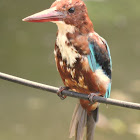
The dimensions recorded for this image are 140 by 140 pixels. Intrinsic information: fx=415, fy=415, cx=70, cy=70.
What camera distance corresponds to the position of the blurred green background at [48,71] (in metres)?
3.47

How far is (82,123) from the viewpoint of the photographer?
72.0 inches

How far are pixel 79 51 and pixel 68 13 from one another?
0.16 m

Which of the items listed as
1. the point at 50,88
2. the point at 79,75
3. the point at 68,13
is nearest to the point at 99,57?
the point at 79,75

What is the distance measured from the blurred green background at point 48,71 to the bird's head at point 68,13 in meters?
1.88

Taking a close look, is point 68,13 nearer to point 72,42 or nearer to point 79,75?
point 72,42

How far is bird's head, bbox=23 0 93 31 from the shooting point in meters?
1.52

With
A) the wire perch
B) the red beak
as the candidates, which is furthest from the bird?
the wire perch

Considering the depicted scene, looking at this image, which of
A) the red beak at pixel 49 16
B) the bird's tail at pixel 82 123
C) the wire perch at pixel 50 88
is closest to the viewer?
the wire perch at pixel 50 88

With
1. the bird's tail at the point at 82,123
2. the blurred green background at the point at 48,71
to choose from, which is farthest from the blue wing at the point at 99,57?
the blurred green background at the point at 48,71

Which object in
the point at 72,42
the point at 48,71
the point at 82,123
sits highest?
the point at 48,71

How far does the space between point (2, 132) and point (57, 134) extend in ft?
1.48

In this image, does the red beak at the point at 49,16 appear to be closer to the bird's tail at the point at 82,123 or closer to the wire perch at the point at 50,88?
the wire perch at the point at 50,88

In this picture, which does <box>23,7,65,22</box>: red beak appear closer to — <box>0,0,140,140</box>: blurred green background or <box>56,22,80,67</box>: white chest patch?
<box>56,22,80,67</box>: white chest patch

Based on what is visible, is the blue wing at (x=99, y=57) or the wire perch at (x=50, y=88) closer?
the wire perch at (x=50, y=88)
